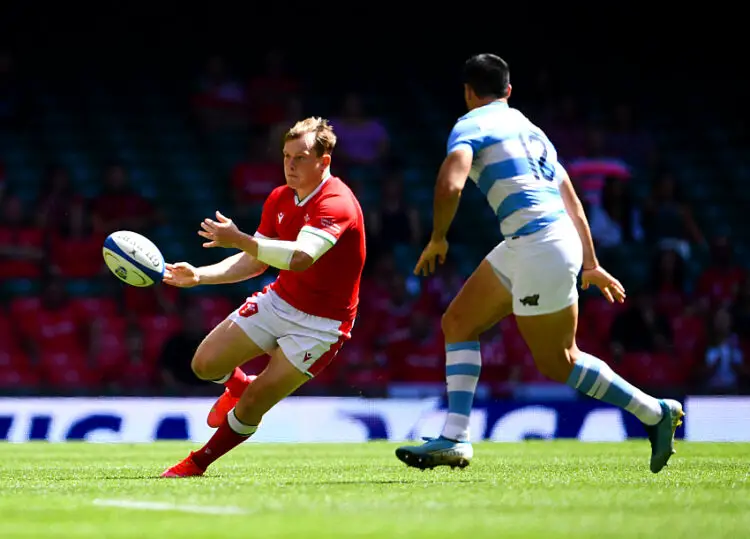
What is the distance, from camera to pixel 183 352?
44.7ft

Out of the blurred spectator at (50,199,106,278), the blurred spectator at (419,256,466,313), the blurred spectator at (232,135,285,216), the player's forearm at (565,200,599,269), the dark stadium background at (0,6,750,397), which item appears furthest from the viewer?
the blurred spectator at (232,135,285,216)

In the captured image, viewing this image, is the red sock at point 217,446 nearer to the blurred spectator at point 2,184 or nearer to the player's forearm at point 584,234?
the player's forearm at point 584,234

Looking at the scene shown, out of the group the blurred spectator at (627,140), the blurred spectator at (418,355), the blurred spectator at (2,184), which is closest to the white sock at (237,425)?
the blurred spectator at (418,355)

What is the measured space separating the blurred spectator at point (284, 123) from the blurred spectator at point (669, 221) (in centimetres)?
449

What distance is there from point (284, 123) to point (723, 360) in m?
6.15

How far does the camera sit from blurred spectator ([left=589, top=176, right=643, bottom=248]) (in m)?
15.9

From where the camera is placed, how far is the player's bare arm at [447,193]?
6.52 m

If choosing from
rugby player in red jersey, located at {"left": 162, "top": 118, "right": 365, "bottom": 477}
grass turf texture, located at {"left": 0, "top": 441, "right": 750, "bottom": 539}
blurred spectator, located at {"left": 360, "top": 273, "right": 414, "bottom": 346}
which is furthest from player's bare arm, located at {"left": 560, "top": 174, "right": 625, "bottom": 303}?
blurred spectator, located at {"left": 360, "top": 273, "right": 414, "bottom": 346}

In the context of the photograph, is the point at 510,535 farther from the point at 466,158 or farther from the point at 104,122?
the point at 104,122

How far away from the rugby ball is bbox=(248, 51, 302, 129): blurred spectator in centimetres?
Answer: 968

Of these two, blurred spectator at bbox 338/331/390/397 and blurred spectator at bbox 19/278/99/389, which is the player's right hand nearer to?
blurred spectator at bbox 338/331/390/397

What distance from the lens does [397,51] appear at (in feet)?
64.6

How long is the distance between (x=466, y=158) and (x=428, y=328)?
290 inches

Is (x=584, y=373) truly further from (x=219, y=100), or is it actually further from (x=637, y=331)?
(x=219, y=100)
